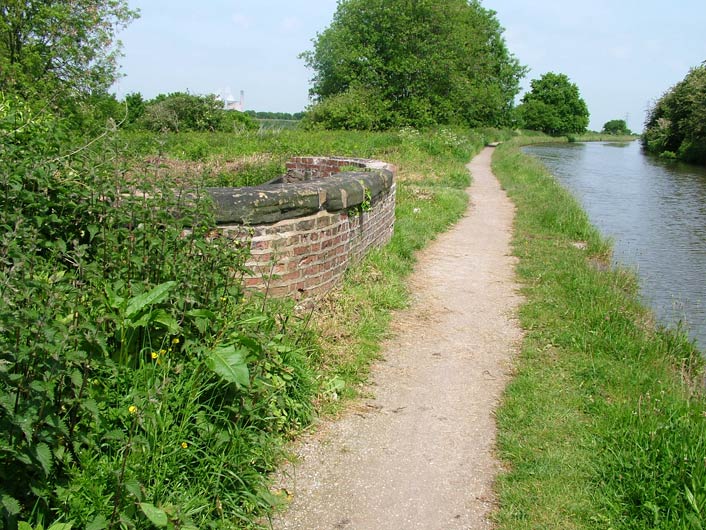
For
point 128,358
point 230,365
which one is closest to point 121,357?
point 128,358

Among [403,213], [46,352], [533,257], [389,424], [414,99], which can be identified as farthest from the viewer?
[414,99]

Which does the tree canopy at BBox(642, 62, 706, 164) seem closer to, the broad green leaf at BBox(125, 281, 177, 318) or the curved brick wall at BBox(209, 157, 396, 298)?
the curved brick wall at BBox(209, 157, 396, 298)

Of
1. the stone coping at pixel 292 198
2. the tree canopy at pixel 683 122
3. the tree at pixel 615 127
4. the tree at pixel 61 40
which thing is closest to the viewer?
the stone coping at pixel 292 198

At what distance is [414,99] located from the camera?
3362cm

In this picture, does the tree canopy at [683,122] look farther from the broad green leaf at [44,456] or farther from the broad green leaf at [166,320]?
the broad green leaf at [44,456]

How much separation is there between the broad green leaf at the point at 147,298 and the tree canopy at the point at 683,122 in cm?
3678

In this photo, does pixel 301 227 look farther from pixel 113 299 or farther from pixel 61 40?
pixel 61 40

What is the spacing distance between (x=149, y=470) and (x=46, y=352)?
64 cm

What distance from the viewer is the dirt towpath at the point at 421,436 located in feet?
9.65

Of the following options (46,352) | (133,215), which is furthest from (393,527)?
(133,215)

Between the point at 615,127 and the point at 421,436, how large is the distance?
125m

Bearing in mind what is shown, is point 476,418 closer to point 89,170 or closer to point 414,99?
point 89,170

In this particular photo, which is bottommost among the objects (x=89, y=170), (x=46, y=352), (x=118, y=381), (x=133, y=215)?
(x=118, y=381)

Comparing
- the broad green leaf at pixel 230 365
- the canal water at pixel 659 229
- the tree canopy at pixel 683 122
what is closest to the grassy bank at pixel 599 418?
the canal water at pixel 659 229
